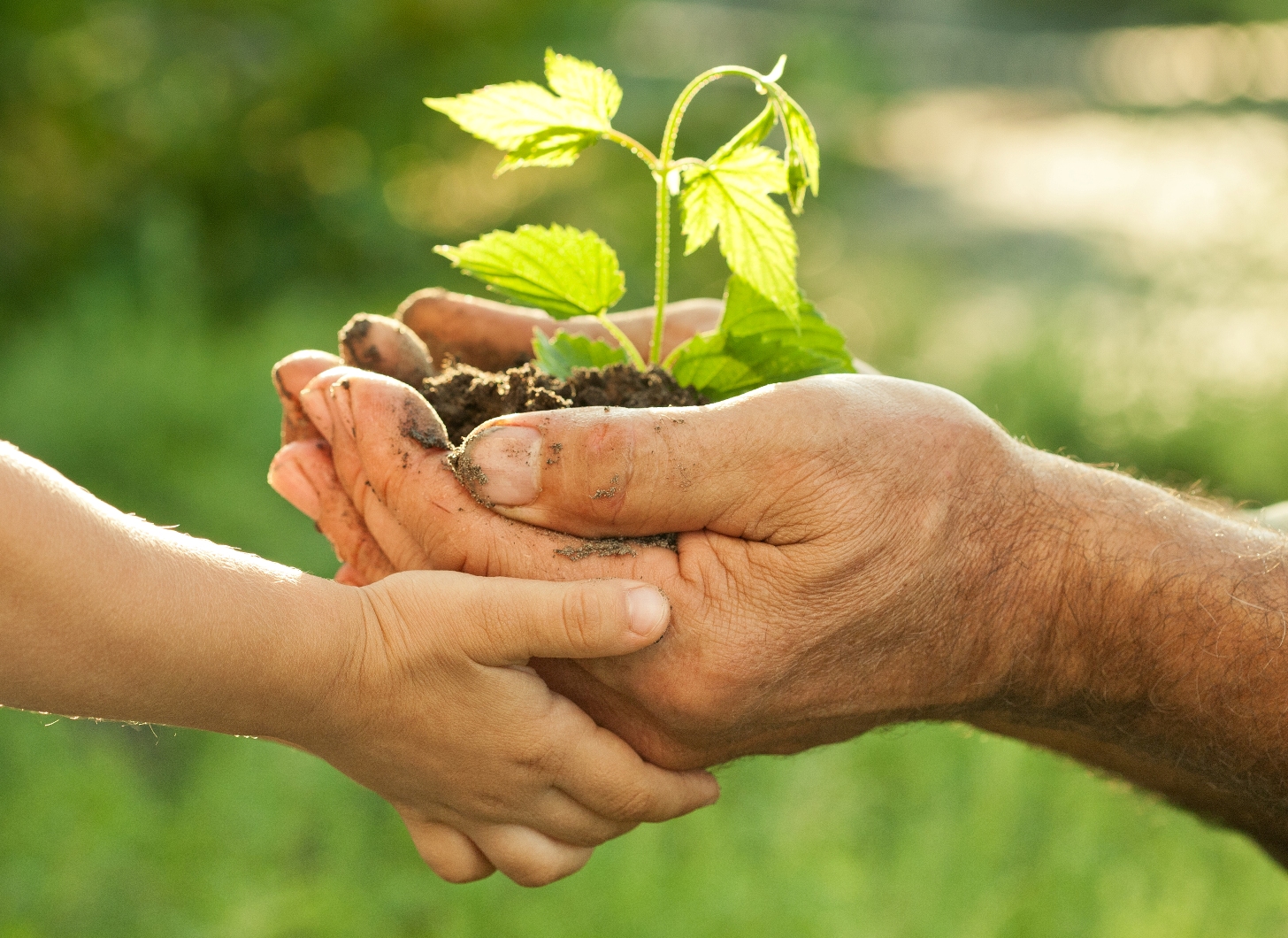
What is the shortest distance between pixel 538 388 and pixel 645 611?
0.31m

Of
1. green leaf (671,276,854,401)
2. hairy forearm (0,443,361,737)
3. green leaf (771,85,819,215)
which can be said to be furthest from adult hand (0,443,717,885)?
green leaf (771,85,819,215)

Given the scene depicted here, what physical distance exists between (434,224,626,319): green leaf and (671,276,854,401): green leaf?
5.5 inches

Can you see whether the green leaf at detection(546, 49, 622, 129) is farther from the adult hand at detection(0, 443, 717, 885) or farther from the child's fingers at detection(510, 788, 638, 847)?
the child's fingers at detection(510, 788, 638, 847)

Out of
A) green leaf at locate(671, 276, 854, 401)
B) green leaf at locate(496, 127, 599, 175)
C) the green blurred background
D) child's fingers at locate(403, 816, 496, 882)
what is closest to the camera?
green leaf at locate(496, 127, 599, 175)

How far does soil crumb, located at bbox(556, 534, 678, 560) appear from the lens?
138 cm

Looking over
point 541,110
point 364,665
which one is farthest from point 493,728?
point 541,110

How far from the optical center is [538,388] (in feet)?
4.65

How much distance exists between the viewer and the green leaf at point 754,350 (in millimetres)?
1492

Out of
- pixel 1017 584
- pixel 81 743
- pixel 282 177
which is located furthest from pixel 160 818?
pixel 282 177

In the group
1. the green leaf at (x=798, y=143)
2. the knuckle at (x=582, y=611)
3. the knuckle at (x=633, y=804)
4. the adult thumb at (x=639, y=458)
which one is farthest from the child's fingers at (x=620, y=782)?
the green leaf at (x=798, y=143)

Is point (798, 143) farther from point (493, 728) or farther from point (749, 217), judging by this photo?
point (493, 728)

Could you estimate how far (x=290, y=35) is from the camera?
177 inches

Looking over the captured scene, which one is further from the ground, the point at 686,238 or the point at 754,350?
the point at 686,238

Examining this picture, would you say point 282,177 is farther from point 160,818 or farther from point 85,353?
point 160,818
